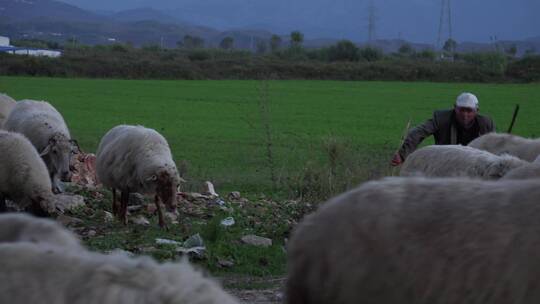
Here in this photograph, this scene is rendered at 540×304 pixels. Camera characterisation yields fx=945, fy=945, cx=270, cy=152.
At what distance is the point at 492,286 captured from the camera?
3768mm

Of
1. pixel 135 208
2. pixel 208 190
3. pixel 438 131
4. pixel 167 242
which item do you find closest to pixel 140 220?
pixel 135 208

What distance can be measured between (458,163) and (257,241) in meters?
2.21

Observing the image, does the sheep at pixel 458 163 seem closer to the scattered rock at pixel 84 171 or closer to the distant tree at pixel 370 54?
the scattered rock at pixel 84 171

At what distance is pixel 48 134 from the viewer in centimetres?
1403

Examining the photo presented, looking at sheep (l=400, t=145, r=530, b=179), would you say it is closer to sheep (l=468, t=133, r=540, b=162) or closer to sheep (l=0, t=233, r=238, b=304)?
sheep (l=468, t=133, r=540, b=162)

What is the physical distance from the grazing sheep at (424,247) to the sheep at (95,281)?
34.6 inches

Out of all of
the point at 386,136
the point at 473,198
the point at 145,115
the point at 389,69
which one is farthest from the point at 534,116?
the point at 473,198

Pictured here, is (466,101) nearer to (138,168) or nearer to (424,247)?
(138,168)

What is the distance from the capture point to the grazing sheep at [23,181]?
36.7ft

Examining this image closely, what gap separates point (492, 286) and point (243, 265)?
531 centimetres

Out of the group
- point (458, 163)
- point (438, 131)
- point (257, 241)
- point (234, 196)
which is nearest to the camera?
point (458, 163)

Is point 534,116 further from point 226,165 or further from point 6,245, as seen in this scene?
point 6,245

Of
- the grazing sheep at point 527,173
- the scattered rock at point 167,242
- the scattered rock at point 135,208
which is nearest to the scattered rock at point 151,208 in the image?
the scattered rock at point 135,208

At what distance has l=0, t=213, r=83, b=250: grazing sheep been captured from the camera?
4.20 meters
